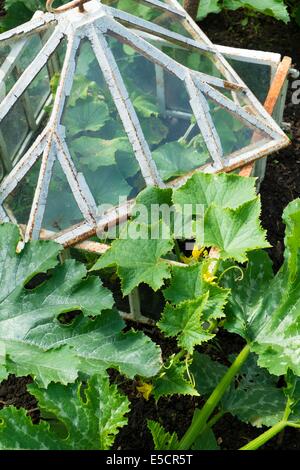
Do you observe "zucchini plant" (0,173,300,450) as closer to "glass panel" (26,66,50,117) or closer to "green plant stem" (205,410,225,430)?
"green plant stem" (205,410,225,430)

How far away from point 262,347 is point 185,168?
2.51 feet

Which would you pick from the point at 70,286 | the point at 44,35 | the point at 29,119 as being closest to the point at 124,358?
the point at 70,286

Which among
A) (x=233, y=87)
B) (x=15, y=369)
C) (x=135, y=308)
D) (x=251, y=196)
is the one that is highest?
(x=233, y=87)

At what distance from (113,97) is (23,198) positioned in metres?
0.50

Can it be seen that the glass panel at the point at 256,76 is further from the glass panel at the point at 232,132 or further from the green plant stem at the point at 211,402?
the green plant stem at the point at 211,402

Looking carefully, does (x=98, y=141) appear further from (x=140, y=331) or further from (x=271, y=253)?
(x=271, y=253)

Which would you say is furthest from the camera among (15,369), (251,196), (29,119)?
(29,119)

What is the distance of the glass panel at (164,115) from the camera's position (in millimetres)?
2832

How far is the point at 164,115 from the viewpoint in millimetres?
2934

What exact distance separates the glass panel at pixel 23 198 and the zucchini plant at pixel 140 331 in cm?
17

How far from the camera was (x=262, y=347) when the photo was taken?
254 cm

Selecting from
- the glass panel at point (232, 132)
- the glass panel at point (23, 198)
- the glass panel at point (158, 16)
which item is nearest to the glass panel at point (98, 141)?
the glass panel at point (23, 198)

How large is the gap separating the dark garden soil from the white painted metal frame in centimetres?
73
